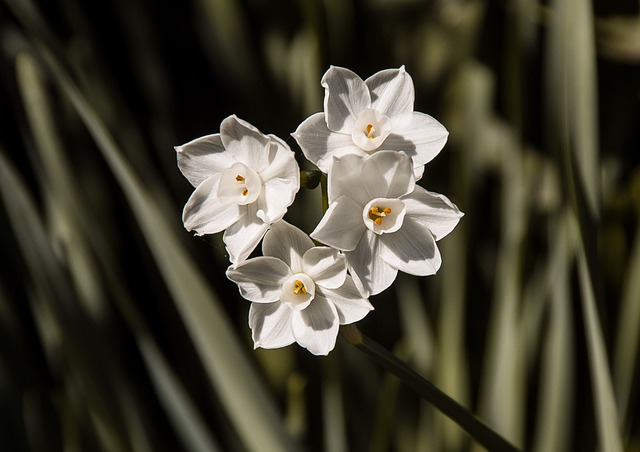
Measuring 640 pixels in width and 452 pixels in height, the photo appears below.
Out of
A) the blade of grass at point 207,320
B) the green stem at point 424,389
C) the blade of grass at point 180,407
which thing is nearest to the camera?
the green stem at point 424,389

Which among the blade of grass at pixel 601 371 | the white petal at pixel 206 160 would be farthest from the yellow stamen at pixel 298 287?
the blade of grass at pixel 601 371

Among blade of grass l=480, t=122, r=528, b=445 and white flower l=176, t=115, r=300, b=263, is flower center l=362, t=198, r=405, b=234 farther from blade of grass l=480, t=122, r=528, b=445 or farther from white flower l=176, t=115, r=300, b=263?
blade of grass l=480, t=122, r=528, b=445

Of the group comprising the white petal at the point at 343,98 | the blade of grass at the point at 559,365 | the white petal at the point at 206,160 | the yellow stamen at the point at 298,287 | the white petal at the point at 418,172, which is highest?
the white petal at the point at 343,98

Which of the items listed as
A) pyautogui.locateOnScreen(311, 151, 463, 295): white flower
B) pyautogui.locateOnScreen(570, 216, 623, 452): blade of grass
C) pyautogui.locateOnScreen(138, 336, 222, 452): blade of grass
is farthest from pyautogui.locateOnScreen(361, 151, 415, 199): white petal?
pyautogui.locateOnScreen(138, 336, 222, 452): blade of grass

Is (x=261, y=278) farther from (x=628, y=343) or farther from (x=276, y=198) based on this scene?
(x=628, y=343)

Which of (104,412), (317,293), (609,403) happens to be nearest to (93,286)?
(104,412)

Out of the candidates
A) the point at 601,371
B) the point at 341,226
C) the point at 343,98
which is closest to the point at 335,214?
the point at 341,226

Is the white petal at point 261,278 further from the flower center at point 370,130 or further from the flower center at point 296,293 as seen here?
the flower center at point 370,130
